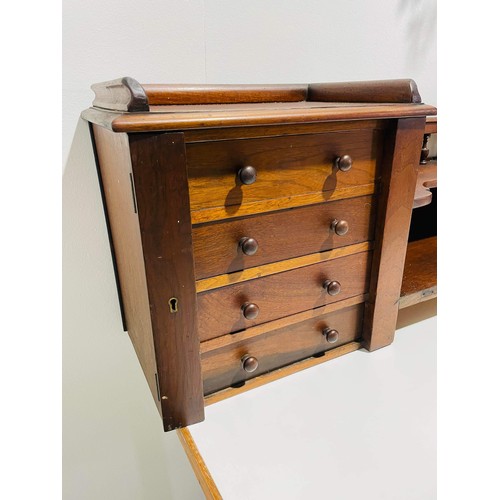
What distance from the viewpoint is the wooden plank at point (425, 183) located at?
0.95 meters

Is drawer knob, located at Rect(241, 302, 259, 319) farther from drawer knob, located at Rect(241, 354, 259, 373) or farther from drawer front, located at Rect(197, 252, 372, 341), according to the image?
drawer knob, located at Rect(241, 354, 259, 373)

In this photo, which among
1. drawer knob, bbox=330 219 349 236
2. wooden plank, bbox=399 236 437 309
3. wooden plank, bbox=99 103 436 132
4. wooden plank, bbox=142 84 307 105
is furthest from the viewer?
wooden plank, bbox=399 236 437 309

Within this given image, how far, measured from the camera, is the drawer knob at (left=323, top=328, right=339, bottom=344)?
836 mm

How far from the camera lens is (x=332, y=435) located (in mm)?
668

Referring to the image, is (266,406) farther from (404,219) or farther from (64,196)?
(64,196)

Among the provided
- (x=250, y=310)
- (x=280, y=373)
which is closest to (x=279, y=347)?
(x=280, y=373)

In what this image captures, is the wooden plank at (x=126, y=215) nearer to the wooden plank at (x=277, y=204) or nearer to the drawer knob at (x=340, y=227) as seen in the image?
the wooden plank at (x=277, y=204)

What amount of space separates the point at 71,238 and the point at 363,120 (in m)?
0.73

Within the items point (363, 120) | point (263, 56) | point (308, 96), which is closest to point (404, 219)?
point (363, 120)

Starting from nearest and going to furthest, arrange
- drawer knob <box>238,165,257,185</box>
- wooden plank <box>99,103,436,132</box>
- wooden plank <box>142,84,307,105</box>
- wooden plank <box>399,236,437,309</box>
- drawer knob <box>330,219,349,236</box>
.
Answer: wooden plank <box>99,103,436,132</box> < drawer knob <box>238,165,257,185</box> < drawer knob <box>330,219,349,236</box> < wooden plank <box>142,84,307,105</box> < wooden plank <box>399,236,437,309</box>

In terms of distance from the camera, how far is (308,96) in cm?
103

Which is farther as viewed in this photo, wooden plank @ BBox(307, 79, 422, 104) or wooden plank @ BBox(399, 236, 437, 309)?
wooden plank @ BBox(399, 236, 437, 309)

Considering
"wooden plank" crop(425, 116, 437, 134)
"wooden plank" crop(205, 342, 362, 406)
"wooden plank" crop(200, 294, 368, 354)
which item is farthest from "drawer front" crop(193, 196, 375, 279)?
"wooden plank" crop(425, 116, 437, 134)

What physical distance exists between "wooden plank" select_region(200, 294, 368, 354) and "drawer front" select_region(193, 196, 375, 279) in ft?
0.42
